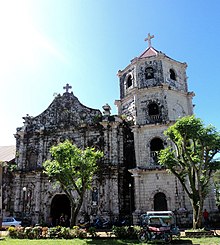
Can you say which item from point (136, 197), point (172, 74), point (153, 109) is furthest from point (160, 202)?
point (172, 74)

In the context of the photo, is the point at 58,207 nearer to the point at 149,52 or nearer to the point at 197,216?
the point at 197,216

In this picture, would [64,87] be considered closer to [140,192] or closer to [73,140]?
[73,140]

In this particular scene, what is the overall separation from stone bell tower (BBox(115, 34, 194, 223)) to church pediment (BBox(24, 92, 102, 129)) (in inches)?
117

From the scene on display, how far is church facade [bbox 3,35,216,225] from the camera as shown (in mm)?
19344

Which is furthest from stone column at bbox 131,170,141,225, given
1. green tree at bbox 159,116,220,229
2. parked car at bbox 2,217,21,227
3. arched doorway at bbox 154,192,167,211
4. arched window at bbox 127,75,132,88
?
parked car at bbox 2,217,21,227

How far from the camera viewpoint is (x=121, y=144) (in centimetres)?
2214

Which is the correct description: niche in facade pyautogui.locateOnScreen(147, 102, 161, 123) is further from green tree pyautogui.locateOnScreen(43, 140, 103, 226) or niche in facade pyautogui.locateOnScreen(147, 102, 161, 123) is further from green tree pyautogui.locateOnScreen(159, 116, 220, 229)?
green tree pyautogui.locateOnScreen(43, 140, 103, 226)

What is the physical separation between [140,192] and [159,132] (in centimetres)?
489

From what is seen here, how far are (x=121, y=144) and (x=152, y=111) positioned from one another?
387 centimetres

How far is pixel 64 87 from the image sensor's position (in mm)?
25828

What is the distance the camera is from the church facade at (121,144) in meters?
19.3

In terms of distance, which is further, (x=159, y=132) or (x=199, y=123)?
(x=159, y=132)

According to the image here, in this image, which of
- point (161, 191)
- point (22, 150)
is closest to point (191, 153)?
point (161, 191)

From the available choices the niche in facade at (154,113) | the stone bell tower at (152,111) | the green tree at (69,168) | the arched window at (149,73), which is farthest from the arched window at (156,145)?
the green tree at (69,168)
